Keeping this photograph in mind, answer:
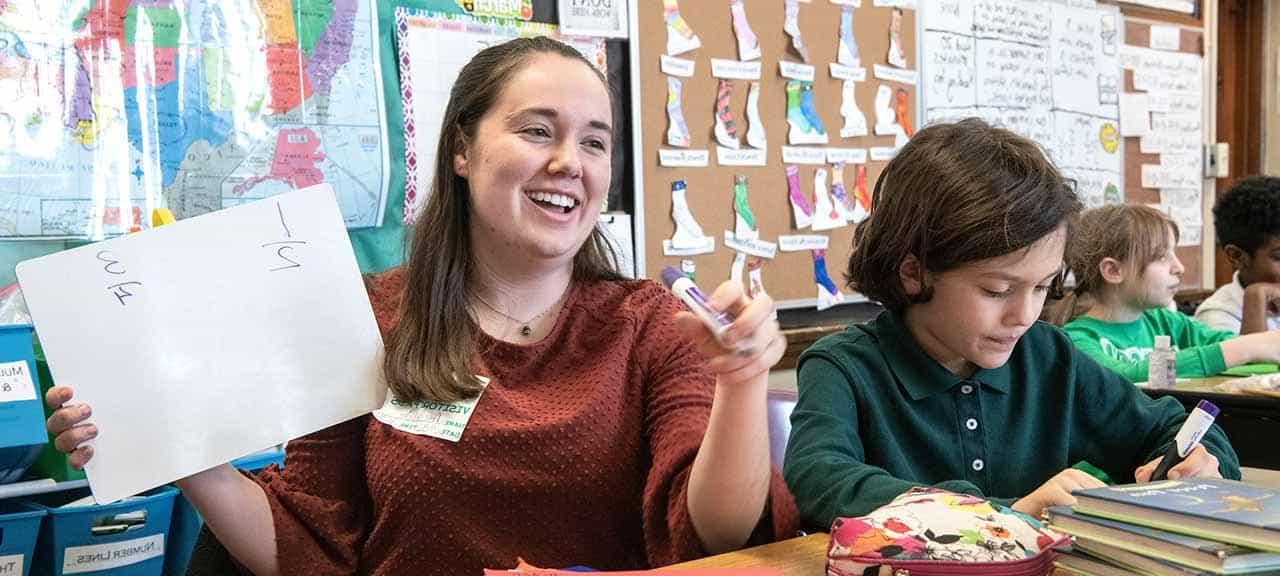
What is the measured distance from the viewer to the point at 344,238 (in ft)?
4.30

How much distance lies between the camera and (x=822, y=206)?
139 inches

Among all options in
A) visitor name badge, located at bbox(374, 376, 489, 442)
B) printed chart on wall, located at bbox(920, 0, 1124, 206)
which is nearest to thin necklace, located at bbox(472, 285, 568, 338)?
visitor name badge, located at bbox(374, 376, 489, 442)

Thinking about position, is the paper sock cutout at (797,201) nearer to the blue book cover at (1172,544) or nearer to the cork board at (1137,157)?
the cork board at (1137,157)

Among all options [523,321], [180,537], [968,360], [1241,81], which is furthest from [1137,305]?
[1241,81]

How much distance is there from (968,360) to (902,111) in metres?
2.45

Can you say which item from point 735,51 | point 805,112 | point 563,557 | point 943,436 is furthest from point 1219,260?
point 563,557

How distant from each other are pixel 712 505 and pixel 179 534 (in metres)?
1.48

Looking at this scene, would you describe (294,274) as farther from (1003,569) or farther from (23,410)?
(23,410)

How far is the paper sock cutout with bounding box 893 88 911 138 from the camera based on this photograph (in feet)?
12.4

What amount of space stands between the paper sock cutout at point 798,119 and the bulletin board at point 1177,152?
1876mm

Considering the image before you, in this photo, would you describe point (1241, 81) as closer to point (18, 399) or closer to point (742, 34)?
point (742, 34)

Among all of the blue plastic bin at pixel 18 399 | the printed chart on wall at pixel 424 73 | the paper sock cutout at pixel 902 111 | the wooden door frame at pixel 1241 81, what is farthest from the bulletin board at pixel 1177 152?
the blue plastic bin at pixel 18 399

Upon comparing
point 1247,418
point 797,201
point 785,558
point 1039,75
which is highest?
point 1039,75

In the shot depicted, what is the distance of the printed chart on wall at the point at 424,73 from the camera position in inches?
104
